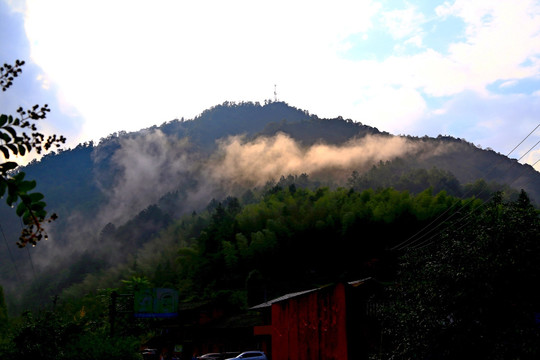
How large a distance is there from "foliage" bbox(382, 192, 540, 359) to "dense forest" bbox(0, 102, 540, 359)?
0.04 metres

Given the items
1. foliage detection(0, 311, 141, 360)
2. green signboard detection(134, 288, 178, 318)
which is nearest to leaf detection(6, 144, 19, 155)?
foliage detection(0, 311, 141, 360)

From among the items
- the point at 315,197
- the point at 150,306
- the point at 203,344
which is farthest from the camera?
the point at 315,197

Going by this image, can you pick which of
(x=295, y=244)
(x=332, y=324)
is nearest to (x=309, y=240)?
(x=295, y=244)

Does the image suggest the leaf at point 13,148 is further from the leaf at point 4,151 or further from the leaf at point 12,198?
the leaf at point 12,198

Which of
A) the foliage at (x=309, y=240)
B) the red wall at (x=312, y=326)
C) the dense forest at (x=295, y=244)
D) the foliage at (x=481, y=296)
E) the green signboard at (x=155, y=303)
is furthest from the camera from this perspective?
the foliage at (x=309, y=240)

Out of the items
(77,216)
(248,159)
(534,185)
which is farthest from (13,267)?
(534,185)

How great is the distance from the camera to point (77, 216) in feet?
590

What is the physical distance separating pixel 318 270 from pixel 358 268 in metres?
7.41

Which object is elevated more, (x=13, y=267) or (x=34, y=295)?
(x=13, y=267)

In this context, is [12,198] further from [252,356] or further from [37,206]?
[252,356]

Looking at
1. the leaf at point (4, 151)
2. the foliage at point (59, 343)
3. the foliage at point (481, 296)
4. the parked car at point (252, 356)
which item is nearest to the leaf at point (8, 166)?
the leaf at point (4, 151)

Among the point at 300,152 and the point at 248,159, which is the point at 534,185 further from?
the point at 248,159

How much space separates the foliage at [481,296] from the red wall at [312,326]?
170 inches

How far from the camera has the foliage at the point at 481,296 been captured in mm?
11234
